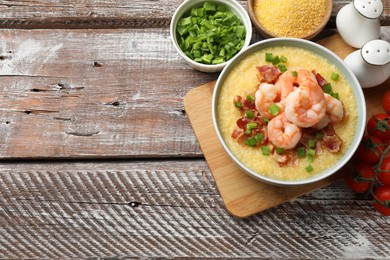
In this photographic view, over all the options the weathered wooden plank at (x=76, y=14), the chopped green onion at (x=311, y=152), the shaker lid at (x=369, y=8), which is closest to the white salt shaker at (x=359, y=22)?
the shaker lid at (x=369, y=8)

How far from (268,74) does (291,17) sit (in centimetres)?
31

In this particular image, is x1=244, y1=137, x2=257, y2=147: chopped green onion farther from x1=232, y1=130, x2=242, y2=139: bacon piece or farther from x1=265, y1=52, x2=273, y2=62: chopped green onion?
x1=265, y1=52, x2=273, y2=62: chopped green onion

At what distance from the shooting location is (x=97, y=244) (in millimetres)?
1906

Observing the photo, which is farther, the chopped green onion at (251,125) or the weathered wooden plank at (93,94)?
the weathered wooden plank at (93,94)

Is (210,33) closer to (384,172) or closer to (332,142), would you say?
(332,142)

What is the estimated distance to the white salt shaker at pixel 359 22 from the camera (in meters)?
1.75

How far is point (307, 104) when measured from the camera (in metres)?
1.58

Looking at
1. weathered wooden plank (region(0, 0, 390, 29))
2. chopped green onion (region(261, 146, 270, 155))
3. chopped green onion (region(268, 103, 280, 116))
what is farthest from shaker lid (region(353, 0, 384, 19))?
weathered wooden plank (region(0, 0, 390, 29))

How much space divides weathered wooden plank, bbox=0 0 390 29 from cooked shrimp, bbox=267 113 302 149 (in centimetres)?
72

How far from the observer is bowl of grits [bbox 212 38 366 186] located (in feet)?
5.37

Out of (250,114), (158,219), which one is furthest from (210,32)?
(158,219)

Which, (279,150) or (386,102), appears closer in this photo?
(279,150)

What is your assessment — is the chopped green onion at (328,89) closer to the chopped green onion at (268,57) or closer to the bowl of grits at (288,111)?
the bowl of grits at (288,111)

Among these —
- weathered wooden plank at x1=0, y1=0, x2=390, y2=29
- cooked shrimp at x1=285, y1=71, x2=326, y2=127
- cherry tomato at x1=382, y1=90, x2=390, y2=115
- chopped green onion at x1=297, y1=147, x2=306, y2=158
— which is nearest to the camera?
cooked shrimp at x1=285, y1=71, x2=326, y2=127
